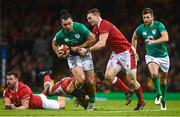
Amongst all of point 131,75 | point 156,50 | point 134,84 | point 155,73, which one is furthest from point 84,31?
point 156,50

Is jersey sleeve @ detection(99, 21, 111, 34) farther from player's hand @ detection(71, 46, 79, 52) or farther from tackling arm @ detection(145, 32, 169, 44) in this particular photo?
tackling arm @ detection(145, 32, 169, 44)

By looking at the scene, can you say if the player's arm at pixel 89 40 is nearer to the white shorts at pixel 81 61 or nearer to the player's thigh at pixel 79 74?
the white shorts at pixel 81 61

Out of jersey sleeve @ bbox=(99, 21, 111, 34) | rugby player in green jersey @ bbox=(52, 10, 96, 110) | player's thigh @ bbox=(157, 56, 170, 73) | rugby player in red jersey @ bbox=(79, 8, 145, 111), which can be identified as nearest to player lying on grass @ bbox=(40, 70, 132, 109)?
rugby player in green jersey @ bbox=(52, 10, 96, 110)

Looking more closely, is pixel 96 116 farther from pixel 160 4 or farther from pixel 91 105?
pixel 160 4

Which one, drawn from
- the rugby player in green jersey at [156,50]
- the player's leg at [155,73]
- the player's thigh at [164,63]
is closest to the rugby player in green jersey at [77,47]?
the rugby player in green jersey at [156,50]

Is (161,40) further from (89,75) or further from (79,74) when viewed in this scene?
(79,74)

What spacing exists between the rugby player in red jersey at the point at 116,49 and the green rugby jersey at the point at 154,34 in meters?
0.62

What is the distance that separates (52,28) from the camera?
31797 millimetres

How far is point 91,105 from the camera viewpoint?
58.5 feet

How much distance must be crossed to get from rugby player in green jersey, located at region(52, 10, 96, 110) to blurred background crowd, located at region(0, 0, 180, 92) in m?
10.5

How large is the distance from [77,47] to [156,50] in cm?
280

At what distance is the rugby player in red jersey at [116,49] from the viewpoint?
1775 cm

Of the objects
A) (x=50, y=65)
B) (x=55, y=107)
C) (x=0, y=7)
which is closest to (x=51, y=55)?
(x=50, y=65)

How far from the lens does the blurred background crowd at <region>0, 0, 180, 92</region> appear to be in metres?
29.4
